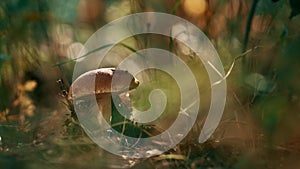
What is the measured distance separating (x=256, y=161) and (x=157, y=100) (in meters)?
0.30

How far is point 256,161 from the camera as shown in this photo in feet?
4.36

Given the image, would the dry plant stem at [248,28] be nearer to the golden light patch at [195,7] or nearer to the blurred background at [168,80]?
the blurred background at [168,80]

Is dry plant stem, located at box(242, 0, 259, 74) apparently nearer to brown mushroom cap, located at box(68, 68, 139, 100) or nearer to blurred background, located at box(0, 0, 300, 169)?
blurred background, located at box(0, 0, 300, 169)

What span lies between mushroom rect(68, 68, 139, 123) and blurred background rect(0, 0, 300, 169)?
0.06 m

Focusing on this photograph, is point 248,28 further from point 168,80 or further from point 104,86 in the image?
point 104,86

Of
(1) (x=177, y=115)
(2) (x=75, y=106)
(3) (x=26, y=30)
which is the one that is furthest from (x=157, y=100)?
(3) (x=26, y=30)

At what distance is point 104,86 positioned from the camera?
4.88 ft

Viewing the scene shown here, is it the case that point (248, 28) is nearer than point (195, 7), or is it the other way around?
point (248, 28)

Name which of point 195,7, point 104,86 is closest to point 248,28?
point 195,7

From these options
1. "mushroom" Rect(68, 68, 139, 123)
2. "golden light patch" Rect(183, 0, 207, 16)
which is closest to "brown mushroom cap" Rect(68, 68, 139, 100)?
"mushroom" Rect(68, 68, 139, 123)

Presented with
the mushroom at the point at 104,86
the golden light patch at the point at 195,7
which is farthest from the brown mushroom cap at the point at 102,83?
the golden light patch at the point at 195,7

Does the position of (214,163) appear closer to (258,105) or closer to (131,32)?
(258,105)

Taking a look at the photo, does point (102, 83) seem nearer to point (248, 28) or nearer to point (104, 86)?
point (104, 86)

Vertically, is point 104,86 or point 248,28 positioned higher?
point 248,28
